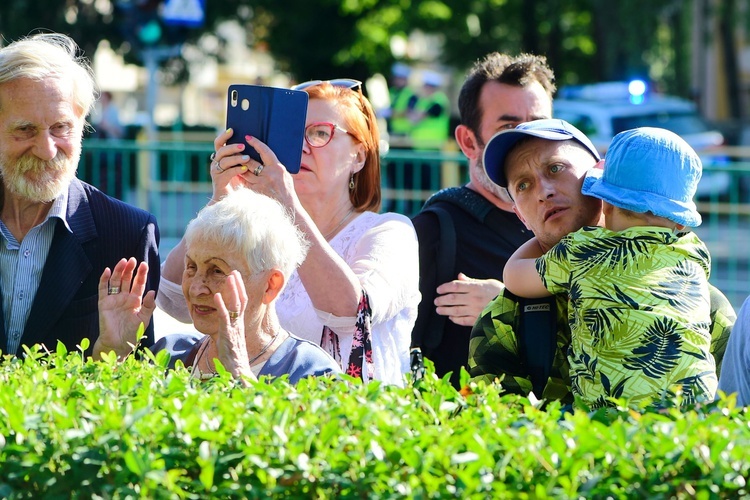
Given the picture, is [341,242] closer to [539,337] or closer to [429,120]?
[539,337]

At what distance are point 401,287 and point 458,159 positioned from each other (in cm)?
604

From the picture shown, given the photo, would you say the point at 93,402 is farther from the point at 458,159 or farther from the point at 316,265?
the point at 458,159

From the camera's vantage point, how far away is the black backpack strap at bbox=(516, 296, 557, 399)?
3.33 meters

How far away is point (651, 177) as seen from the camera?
10.2 feet

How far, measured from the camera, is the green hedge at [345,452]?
7.42 feet

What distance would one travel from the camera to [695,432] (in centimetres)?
237

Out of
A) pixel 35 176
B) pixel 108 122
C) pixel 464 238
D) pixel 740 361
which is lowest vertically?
pixel 108 122

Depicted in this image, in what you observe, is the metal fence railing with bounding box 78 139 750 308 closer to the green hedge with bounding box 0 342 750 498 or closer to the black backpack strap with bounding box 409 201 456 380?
the black backpack strap with bounding box 409 201 456 380

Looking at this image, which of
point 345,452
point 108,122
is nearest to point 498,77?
point 345,452

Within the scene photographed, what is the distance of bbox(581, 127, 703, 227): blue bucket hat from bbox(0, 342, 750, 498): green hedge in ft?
2.25

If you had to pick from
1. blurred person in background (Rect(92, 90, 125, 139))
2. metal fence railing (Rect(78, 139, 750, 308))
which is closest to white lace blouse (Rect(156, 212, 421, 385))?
metal fence railing (Rect(78, 139, 750, 308))

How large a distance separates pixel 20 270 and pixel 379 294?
124 cm

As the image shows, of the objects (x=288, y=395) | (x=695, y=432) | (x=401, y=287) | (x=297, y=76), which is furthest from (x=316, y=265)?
(x=297, y=76)

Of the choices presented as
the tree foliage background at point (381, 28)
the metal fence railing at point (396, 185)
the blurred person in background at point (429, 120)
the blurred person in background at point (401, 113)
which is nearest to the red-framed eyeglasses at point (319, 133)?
the metal fence railing at point (396, 185)
